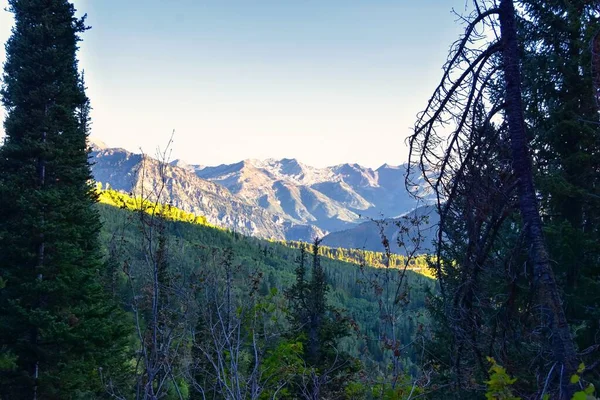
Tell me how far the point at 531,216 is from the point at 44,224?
37.7 feet

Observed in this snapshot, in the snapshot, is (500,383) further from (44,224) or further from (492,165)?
(44,224)

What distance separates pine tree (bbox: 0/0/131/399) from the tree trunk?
1134cm

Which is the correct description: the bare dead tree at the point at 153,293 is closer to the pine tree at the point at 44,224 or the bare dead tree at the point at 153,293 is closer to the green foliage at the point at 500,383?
the green foliage at the point at 500,383

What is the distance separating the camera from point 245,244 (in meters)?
145

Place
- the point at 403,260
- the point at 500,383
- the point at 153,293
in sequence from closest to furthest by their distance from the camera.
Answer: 1. the point at 500,383
2. the point at 153,293
3. the point at 403,260

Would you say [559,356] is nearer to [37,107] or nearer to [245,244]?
[37,107]

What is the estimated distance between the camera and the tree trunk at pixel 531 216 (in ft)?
8.25

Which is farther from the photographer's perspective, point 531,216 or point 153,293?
point 153,293

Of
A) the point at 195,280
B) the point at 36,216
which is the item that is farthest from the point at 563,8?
the point at 36,216

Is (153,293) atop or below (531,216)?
below

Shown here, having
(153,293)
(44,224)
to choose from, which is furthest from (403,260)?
(44,224)

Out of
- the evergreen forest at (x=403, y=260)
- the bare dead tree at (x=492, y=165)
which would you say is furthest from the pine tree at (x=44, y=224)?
the bare dead tree at (x=492, y=165)

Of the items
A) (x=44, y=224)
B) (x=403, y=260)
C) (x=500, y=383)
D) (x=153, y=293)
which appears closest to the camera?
(x=500, y=383)

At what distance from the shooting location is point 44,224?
10617 mm
